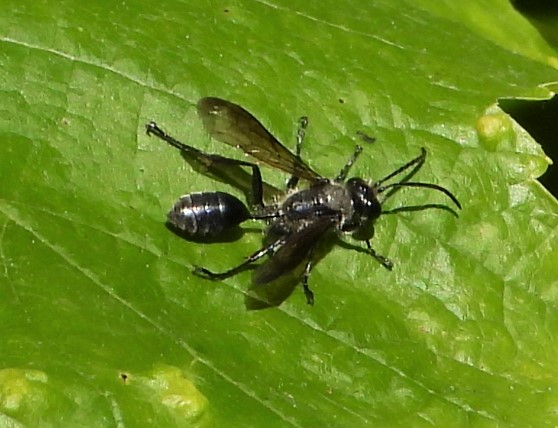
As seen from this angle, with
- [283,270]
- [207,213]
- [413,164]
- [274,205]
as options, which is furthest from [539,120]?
[207,213]

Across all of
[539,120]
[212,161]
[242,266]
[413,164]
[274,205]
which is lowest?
[242,266]

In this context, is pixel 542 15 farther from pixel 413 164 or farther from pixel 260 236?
pixel 260 236

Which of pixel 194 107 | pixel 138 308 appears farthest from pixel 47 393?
pixel 194 107

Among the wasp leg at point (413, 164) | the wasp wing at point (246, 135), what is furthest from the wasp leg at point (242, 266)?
the wasp leg at point (413, 164)

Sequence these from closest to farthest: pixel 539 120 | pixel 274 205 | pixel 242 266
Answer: pixel 242 266, pixel 274 205, pixel 539 120

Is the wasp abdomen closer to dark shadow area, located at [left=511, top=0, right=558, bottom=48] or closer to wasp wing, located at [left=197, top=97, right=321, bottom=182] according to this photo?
wasp wing, located at [left=197, top=97, right=321, bottom=182]

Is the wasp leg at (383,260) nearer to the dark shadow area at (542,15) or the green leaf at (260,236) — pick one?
the green leaf at (260,236)
